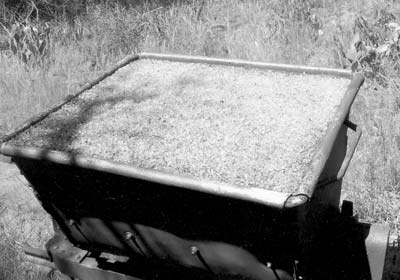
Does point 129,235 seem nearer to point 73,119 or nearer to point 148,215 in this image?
point 148,215

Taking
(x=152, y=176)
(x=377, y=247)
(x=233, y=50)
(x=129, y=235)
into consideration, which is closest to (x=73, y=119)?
(x=129, y=235)

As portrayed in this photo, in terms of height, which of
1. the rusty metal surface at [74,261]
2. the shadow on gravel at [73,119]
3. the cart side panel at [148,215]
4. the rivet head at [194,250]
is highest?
the shadow on gravel at [73,119]

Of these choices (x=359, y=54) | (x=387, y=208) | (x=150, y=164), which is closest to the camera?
(x=150, y=164)

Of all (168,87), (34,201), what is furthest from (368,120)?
(34,201)

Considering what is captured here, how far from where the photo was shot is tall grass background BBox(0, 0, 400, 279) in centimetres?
309

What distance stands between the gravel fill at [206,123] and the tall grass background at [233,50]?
1.01m

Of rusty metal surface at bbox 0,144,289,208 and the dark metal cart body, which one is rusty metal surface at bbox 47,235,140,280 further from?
rusty metal surface at bbox 0,144,289,208

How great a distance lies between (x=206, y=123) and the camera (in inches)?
80.0

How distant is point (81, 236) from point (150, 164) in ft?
1.94

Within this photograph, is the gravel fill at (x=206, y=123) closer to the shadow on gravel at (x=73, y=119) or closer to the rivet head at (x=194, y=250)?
the shadow on gravel at (x=73, y=119)

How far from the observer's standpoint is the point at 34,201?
3.47 meters

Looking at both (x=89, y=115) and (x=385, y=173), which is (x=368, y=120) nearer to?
(x=385, y=173)

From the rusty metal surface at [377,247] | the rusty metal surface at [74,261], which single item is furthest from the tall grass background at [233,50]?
the rusty metal surface at [377,247]

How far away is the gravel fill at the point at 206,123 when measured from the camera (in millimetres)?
1766
